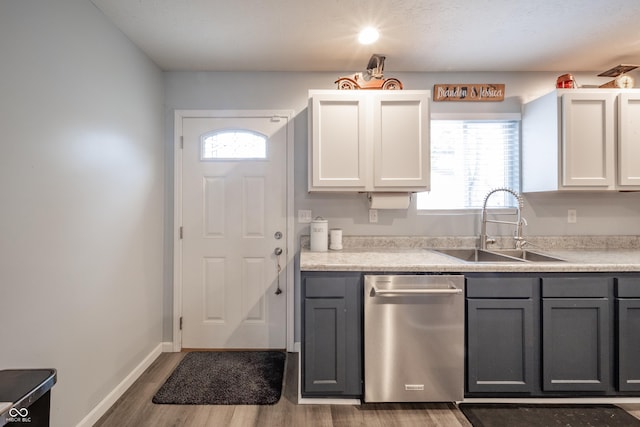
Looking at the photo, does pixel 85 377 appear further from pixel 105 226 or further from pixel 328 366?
pixel 328 366

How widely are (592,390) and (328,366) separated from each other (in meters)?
1.63

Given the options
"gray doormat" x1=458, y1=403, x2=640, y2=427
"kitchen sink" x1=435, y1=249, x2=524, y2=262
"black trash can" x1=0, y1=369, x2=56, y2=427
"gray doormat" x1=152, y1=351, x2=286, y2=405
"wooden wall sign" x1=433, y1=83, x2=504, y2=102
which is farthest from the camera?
"wooden wall sign" x1=433, y1=83, x2=504, y2=102

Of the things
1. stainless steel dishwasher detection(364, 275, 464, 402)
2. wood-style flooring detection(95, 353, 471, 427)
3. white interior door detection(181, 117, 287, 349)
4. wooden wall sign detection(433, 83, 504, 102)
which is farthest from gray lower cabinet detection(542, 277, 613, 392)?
white interior door detection(181, 117, 287, 349)

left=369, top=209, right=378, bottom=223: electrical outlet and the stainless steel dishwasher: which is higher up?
left=369, top=209, right=378, bottom=223: electrical outlet

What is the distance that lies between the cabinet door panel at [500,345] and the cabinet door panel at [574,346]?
0.34ft

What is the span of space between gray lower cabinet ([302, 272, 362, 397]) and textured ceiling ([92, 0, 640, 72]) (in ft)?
5.29

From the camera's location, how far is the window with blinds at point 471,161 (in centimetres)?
269

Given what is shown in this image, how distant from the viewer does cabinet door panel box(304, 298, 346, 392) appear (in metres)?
1.90

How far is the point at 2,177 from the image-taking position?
4.18ft

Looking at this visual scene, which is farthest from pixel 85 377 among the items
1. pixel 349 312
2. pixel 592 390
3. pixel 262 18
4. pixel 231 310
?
pixel 592 390

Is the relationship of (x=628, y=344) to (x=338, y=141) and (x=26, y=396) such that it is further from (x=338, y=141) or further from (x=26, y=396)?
(x=26, y=396)

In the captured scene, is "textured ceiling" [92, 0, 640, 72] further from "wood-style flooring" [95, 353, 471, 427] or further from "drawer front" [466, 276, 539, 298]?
"wood-style flooring" [95, 353, 471, 427]

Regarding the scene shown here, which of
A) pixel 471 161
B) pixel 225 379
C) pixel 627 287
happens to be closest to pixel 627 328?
pixel 627 287

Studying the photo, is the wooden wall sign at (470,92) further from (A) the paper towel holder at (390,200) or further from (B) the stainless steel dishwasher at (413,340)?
(B) the stainless steel dishwasher at (413,340)
